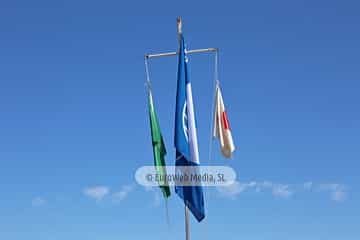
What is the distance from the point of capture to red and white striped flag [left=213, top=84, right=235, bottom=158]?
72.2ft

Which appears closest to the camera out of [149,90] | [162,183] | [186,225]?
[186,225]

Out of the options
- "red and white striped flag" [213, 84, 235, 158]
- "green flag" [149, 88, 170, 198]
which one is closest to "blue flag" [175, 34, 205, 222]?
"green flag" [149, 88, 170, 198]

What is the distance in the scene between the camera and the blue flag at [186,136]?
20719mm

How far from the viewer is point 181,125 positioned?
70.3 feet

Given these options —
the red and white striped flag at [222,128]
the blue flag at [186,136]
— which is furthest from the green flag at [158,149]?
the red and white striped flag at [222,128]

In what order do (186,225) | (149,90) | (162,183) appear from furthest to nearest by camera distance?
(149,90) < (162,183) < (186,225)

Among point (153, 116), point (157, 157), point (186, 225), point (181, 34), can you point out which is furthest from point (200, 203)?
point (181, 34)

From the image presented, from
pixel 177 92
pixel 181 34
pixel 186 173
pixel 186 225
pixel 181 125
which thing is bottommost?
pixel 186 225

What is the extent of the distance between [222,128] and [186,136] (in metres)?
1.84

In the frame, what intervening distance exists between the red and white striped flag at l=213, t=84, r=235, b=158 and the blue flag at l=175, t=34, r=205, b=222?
56.2 inches

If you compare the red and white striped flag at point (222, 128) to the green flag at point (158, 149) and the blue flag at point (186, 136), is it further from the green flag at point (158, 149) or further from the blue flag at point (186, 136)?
the green flag at point (158, 149)

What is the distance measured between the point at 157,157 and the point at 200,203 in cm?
286

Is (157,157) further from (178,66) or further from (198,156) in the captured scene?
(178,66)

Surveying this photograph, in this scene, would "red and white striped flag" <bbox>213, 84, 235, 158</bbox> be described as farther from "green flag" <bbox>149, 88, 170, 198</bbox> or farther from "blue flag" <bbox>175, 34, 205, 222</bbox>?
"green flag" <bbox>149, 88, 170, 198</bbox>
